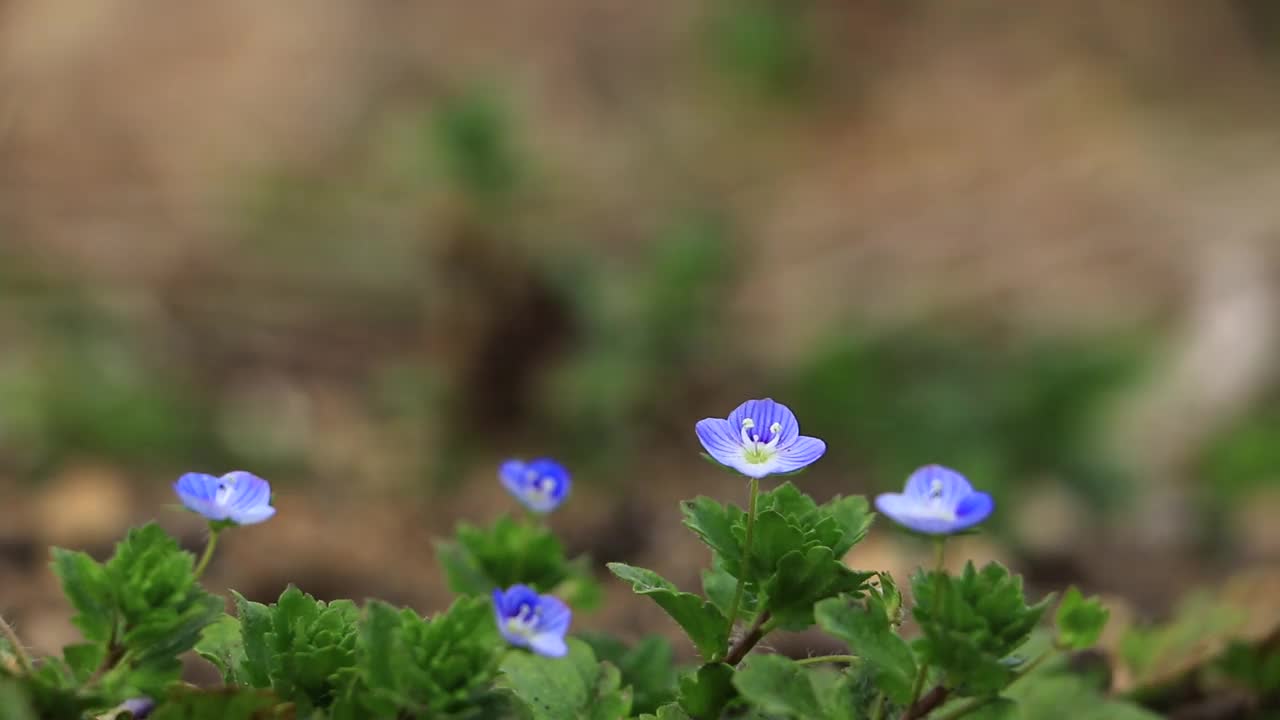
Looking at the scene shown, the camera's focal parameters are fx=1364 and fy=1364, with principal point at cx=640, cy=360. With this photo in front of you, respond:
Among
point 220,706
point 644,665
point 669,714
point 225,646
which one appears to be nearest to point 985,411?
point 644,665

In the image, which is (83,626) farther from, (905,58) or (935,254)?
(905,58)

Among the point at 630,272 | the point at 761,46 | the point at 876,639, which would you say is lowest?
the point at 876,639

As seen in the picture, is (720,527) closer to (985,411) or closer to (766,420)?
(766,420)

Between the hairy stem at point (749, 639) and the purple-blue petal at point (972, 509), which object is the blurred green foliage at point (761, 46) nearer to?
the hairy stem at point (749, 639)

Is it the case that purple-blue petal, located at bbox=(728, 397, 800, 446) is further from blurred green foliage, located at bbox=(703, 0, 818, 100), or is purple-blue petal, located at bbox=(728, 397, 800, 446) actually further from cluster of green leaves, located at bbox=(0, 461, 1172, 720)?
blurred green foliage, located at bbox=(703, 0, 818, 100)

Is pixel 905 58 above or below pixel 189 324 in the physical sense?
above

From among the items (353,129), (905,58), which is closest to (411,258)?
(353,129)

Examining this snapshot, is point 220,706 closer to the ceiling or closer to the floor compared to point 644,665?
closer to the floor
